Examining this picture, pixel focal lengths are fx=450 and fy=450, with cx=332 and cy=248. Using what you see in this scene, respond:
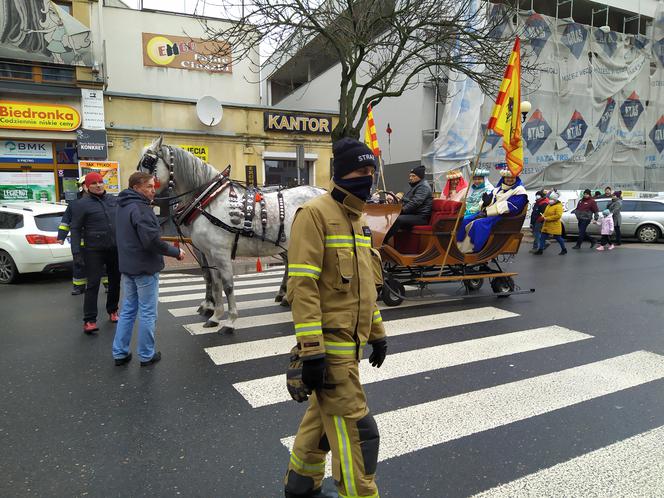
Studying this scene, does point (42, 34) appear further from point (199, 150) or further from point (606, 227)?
point (606, 227)

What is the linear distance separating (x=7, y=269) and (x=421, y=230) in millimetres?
8649

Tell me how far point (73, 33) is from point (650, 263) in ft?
65.9

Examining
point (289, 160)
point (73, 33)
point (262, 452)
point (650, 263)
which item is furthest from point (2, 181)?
point (650, 263)

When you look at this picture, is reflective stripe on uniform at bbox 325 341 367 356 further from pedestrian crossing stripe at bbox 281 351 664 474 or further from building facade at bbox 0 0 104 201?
building facade at bbox 0 0 104 201

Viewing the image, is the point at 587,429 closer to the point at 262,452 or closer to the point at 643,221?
the point at 262,452

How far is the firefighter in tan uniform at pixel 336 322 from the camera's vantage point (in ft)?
7.02

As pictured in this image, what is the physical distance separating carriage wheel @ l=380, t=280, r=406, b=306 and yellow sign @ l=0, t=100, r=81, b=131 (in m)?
14.5

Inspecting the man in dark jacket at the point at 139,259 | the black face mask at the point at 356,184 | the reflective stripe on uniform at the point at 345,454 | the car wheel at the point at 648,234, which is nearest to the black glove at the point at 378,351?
the reflective stripe on uniform at the point at 345,454

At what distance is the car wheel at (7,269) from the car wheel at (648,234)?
2073 centimetres

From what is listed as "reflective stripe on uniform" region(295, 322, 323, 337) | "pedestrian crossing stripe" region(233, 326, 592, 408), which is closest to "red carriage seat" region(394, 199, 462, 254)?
"pedestrian crossing stripe" region(233, 326, 592, 408)

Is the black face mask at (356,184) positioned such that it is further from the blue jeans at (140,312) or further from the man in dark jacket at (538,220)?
the man in dark jacket at (538,220)

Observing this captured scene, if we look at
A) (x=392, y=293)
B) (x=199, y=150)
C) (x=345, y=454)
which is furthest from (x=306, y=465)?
(x=199, y=150)

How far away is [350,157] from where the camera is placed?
2.28 meters

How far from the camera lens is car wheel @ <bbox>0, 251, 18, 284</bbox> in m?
9.46
